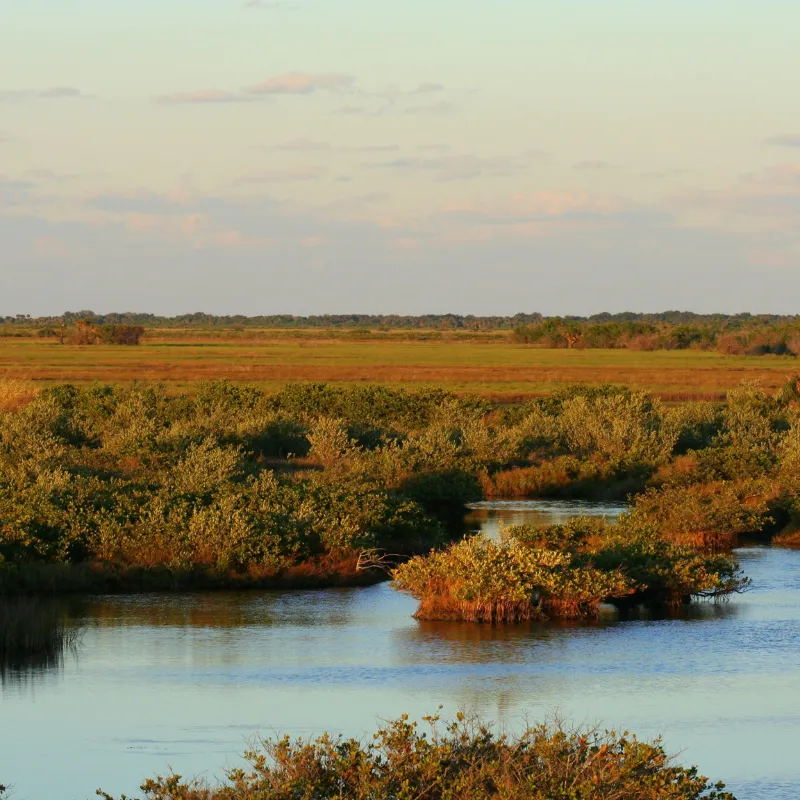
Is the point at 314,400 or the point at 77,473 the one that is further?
the point at 314,400

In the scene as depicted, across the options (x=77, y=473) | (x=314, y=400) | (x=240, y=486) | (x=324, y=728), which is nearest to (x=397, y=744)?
(x=324, y=728)

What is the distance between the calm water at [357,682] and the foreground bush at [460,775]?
3.71m

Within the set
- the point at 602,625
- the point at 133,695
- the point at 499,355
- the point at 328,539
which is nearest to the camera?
the point at 133,695

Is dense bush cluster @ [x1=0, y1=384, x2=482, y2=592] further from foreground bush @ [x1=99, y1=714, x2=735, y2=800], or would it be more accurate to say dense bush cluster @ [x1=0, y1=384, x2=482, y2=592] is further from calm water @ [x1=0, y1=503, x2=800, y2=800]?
foreground bush @ [x1=99, y1=714, x2=735, y2=800]

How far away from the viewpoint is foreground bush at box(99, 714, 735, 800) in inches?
398

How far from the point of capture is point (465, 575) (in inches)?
848

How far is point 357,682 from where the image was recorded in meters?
18.1

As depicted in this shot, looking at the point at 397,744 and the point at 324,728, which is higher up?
the point at 397,744

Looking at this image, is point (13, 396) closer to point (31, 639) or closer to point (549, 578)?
point (31, 639)

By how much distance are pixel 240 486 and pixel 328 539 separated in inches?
126

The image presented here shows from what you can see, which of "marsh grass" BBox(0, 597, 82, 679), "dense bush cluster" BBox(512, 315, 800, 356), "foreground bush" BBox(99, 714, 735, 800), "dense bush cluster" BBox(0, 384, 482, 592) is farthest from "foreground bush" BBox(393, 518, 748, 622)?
"dense bush cluster" BBox(512, 315, 800, 356)

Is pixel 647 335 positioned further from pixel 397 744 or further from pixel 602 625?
pixel 397 744

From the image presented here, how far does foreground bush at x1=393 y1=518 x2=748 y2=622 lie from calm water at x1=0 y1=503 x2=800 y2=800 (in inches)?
15.4

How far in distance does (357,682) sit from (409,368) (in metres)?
79.6
